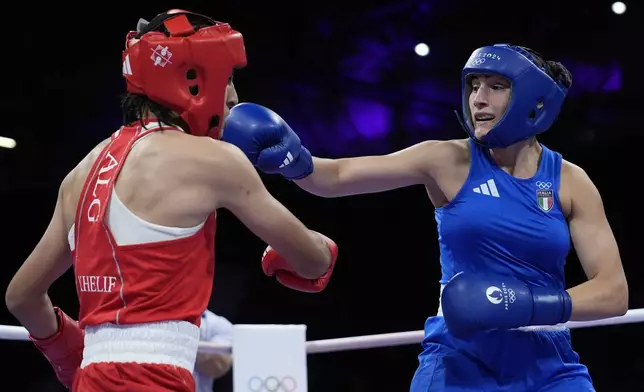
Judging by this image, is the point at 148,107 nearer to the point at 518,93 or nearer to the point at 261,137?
the point at 261,137

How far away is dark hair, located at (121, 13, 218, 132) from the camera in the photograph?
177 centimetres

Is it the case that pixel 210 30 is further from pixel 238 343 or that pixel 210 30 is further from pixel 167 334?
pixel 238 343

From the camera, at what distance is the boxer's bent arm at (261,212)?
1664 mm

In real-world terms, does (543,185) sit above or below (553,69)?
below

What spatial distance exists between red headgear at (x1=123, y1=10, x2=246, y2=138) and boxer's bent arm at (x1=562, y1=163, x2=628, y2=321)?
1032mm

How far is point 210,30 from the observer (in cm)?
180

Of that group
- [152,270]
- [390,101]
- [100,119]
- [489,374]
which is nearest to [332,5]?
[390,101]

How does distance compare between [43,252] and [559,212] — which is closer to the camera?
[43,252]

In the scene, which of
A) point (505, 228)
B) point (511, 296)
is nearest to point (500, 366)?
point (511, 296)

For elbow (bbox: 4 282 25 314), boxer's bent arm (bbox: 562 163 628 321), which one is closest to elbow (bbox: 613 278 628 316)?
boxer's bent arm (bbox: 562 163 628 321)

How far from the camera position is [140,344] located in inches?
63.8

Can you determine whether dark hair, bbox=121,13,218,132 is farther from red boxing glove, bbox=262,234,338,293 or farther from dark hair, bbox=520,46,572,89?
dark hair, bbox=520,46,572,89

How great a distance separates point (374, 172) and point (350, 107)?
12.3ft

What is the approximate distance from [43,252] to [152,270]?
1.03 ft
